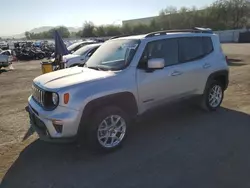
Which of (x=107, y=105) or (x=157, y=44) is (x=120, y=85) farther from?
(x=157, y=44)

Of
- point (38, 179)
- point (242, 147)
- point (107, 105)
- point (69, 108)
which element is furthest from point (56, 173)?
point (242, 147)

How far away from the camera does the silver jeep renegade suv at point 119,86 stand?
12.9 feet

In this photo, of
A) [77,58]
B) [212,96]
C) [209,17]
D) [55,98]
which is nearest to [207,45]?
[212,96]

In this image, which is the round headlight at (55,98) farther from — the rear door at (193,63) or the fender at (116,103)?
the rear door at (193,63)

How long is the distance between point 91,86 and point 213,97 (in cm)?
324

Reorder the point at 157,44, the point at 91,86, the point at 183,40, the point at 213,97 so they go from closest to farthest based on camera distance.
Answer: the point at 91,86, the point at 157,44, the point at 183,40, the point at 213,97

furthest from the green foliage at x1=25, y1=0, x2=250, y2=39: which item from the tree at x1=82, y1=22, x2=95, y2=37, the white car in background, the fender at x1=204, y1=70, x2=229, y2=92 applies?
the fender at x1=204, y1=70, x2=229, y2=92

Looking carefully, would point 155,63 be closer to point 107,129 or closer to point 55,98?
point 107,129

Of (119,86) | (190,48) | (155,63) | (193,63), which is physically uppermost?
(190,48)

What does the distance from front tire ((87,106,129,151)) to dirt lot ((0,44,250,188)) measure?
18 cm

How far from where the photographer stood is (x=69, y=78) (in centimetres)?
430

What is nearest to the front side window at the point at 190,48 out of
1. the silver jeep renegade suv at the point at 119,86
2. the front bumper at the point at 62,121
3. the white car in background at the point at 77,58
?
the silver jeep renegade suv at the point at 119,86

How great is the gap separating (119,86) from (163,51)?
4.10 ft

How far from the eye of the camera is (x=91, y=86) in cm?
403
